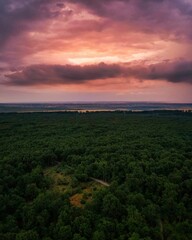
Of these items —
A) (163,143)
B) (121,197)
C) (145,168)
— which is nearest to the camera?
(121,197)

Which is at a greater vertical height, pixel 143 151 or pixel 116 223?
pixel 143 151

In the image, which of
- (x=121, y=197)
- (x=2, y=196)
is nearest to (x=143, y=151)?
(x=121, y=197)

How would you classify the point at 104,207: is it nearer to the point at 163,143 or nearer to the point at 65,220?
the point at 65,220

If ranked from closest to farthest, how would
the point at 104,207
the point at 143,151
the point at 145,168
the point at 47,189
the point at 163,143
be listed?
the point at 104,207, the point at 47,189, the point at 145,168, the point at 143,151, the point at 163,143

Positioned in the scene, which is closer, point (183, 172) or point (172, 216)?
point (172, 216)

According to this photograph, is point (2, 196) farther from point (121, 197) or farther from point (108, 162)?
point (108, 162)

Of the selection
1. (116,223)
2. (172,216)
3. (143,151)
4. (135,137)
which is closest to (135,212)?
(116,223)
